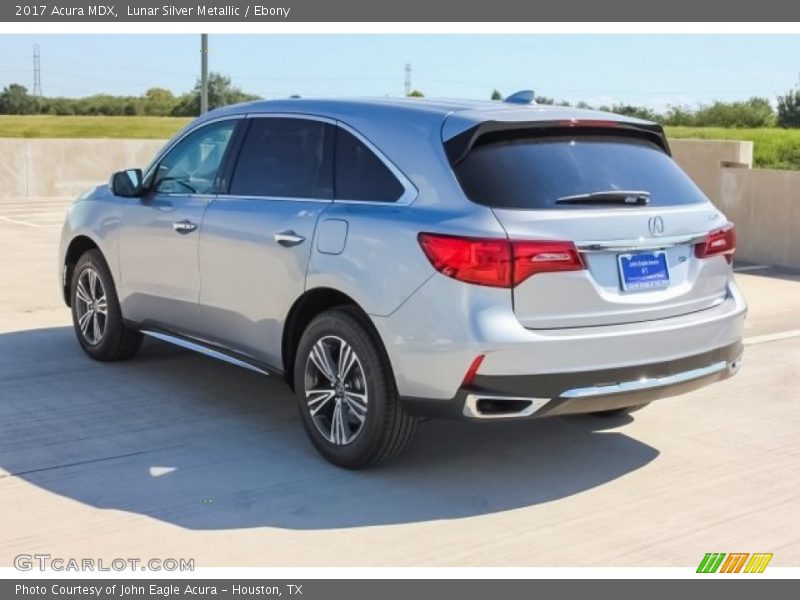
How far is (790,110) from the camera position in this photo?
3828cm

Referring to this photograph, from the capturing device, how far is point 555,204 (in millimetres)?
4949

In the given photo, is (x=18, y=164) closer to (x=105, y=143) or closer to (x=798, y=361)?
(x=105, y=143)

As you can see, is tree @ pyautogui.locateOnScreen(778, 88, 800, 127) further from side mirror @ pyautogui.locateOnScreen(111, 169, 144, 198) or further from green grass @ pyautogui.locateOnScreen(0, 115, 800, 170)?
side mirror @ pyautogui.locateOnScreen(111, 169, 144, 198)

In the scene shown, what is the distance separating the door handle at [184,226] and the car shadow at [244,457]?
1007mm

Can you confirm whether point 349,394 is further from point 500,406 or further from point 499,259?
point 499,259

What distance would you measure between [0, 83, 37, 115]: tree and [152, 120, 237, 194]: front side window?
6424 centimetres

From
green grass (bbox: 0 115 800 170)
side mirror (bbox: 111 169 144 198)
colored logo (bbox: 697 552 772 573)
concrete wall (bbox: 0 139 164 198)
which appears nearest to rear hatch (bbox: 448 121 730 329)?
colored logo (bbox: 697 552 772 573)

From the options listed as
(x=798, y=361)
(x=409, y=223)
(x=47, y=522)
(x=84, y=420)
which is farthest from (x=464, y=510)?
(x=798, y=361)

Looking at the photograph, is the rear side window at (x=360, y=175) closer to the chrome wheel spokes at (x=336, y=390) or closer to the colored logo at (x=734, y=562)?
the chrome wheel spokes at (x=336, y=390)

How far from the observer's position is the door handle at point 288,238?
560 centimetres

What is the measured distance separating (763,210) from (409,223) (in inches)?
403

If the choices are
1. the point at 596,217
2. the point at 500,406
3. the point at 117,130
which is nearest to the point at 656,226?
the point at 596,217

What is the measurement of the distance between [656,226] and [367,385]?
4.95 feet
